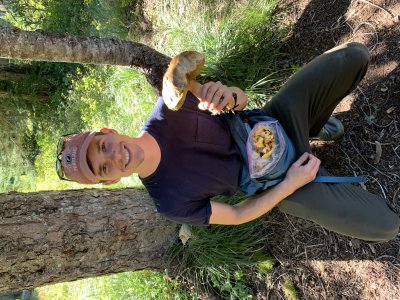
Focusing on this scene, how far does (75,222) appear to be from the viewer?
3.13 m

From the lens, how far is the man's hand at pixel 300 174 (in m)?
1.95

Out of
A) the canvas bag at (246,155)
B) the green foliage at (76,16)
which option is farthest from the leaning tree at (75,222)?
the green foliage at (76,16)

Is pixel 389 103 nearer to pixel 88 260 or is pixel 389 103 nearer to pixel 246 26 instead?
pixel 246 26

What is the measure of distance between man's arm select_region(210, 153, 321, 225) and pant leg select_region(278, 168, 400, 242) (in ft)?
0.21

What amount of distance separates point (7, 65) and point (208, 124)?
6201mm

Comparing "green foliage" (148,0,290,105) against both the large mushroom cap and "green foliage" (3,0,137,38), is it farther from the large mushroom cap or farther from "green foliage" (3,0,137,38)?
"green foliage" (3,0,137,38)

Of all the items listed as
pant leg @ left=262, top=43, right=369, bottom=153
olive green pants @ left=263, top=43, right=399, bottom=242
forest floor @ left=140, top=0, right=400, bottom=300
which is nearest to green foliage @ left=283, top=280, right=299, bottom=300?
forest floor @ left=140, top=0, right=400, bottom=300

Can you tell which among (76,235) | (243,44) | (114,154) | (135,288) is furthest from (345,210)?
(135,288)

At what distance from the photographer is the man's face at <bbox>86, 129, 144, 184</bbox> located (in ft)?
5.65

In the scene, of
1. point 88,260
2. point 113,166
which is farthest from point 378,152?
point 88,260

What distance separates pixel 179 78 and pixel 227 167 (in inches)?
19.6

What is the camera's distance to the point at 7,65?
7105 mm

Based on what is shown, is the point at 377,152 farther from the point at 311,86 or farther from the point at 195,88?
the point at 195,88

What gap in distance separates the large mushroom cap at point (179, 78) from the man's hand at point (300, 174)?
62 cm
